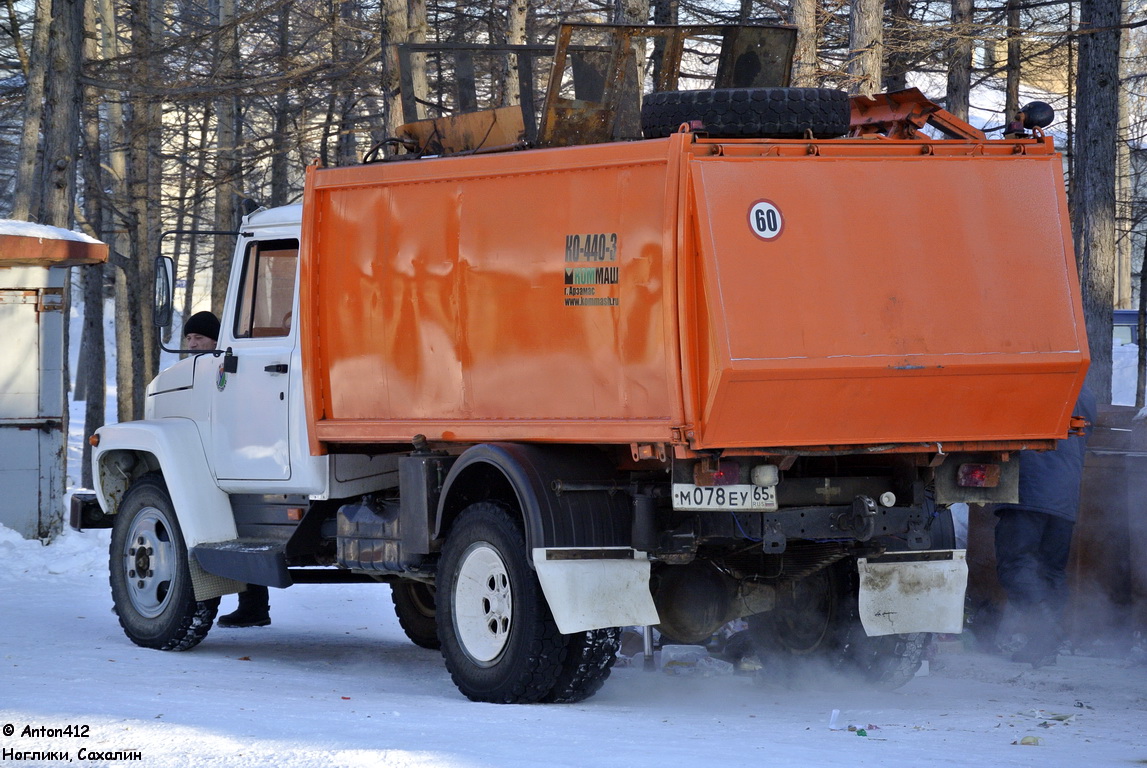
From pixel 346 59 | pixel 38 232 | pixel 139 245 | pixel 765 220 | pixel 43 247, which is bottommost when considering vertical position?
pixel 765 220

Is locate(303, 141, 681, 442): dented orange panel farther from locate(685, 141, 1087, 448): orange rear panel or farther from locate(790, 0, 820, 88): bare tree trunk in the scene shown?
locate(790, 0, 820, 88): bare tree trunk

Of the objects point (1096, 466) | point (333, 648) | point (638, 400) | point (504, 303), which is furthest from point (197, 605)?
point (1096, 466)

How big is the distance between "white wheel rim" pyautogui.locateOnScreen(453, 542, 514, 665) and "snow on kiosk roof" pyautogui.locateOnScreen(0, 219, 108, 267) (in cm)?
821

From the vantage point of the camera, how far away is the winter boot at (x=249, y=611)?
9914 millimetres

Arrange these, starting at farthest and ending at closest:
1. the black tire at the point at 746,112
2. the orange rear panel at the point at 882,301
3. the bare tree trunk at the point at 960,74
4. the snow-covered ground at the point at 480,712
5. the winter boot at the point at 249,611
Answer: the bare tree trunk at the point at 960,74 < the winter boot at the point at 249,611 < the black tire at the point at 746,112 < the orange rear panel at the point at 882,301 < the snow-covered ground at the point at 480,712

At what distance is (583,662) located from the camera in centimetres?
665

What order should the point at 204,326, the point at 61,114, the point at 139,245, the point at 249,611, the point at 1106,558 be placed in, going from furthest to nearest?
the point at 139,245 → the point at 61,114 → the point at 249,611 → the point at 204,326 → the point at 1106,558

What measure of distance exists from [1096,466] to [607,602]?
14.7ft

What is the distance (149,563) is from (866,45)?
8763 millimetres

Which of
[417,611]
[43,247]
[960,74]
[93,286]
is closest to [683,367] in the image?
[417,611]

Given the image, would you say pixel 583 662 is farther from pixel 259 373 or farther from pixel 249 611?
pixel 249 611

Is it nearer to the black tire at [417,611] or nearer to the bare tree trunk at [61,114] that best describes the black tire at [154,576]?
the black tire at [417,611]

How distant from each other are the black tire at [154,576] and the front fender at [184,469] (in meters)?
0.16

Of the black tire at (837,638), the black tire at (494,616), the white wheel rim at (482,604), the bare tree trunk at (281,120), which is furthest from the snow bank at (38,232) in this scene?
the black tire at (837,638)
